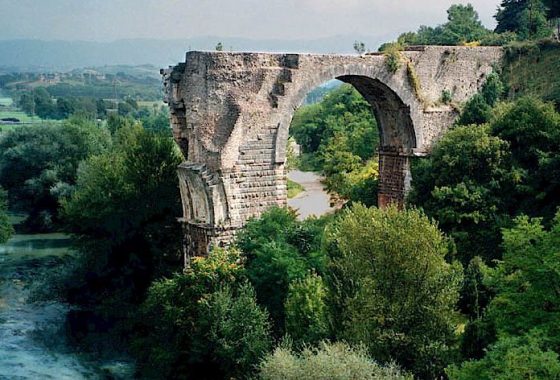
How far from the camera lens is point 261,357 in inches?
580

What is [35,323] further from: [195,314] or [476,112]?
[476,112]

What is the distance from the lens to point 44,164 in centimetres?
3519

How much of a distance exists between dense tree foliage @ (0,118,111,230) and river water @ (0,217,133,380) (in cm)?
362

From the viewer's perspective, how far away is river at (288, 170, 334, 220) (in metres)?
33.8

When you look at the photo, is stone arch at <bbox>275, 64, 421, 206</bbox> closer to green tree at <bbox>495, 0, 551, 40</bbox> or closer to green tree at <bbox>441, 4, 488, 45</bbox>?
green tree at <bbox>495, 0, 551, 40</bbox>

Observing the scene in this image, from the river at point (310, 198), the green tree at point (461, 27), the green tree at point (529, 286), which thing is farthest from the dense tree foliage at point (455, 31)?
the green tree at point (529, 286)

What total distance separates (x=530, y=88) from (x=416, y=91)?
149 inches

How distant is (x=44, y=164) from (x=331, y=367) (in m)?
26.6

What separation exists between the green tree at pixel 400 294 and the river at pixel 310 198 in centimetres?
1629

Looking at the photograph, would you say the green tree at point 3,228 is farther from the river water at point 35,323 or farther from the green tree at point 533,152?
the green tree at point 533,152

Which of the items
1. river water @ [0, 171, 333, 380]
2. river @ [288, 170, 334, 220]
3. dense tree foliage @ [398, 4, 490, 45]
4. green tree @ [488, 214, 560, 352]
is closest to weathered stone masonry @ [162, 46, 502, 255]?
river water @ [0, 171, 333, 380]

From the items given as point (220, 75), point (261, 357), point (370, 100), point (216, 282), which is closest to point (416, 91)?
point (370, 100)

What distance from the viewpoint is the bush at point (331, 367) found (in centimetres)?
1153

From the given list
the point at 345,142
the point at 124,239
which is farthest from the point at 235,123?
the point at 345,142
